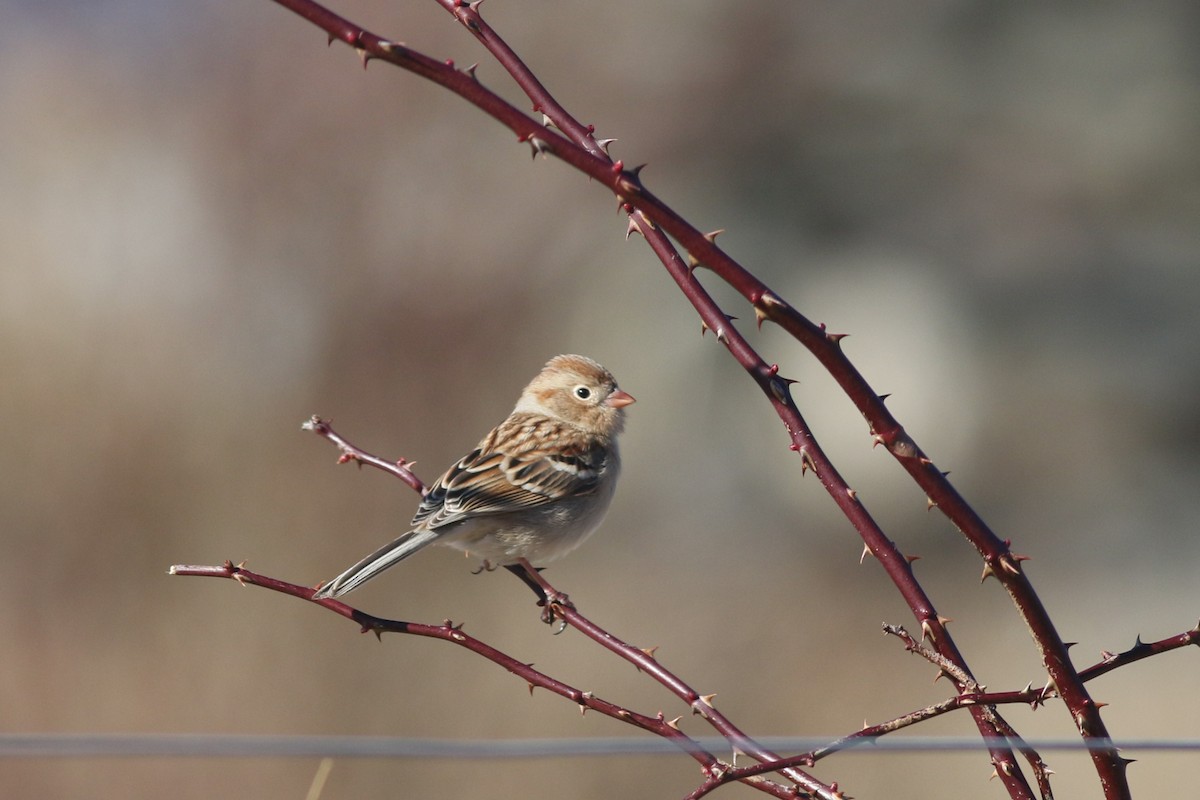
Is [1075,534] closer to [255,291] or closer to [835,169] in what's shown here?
[835,169]

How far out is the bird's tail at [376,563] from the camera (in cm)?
345

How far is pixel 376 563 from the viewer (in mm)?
3727

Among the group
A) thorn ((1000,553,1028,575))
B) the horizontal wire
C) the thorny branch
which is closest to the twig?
the thorny branch

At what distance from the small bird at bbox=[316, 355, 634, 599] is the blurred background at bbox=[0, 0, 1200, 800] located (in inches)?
141

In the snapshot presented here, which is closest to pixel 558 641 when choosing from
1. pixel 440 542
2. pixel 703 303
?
pixel 440 542

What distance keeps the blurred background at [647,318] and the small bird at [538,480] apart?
11.8 ft

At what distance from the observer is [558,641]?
906 cm

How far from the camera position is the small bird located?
4297 mm

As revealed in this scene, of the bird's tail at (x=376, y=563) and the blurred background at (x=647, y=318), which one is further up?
the blurred background at (x=647, y=318)

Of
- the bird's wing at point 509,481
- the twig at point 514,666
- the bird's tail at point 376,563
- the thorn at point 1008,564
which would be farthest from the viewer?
the bird's wing at point 509,481

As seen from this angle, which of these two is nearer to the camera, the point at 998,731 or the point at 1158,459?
the point at 998,731

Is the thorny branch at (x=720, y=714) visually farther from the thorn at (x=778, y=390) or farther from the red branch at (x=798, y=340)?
the thorn at (x=778, y=390)

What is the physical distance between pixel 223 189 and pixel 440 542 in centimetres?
718

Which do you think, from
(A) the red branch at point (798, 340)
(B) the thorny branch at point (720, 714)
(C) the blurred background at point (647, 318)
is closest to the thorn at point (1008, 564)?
(A) the red branch at point (798, 340)
